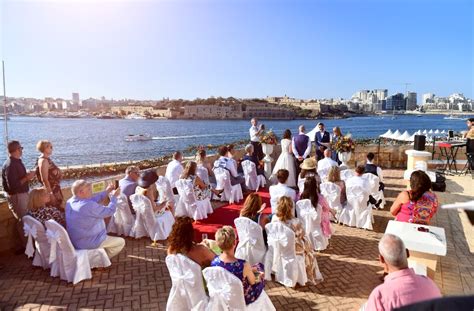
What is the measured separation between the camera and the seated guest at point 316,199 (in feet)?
17.7

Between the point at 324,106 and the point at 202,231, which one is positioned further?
the point at 324,106

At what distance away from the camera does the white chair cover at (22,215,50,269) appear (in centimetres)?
458

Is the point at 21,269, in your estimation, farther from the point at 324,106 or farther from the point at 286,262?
the point at 324,106

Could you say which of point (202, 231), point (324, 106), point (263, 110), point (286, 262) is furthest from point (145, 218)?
point (324, 106)

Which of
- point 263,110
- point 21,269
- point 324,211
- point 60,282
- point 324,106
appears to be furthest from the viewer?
point 324,106

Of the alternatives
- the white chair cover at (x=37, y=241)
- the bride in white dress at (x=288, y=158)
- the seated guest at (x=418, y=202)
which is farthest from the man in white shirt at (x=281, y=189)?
Result: the bride in white dress at (x=288, y=158)

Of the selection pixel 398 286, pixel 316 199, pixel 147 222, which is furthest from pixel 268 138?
pixel 398 286

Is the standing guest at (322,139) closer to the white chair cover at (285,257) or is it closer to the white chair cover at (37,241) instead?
the white chair cover at (285,257)

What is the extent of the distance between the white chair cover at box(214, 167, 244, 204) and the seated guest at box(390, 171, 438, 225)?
4.49 meters

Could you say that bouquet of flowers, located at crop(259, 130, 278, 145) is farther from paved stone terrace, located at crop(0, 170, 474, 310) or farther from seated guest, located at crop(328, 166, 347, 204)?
paved stone terrace, located at crop(0, 170, 474, 310)

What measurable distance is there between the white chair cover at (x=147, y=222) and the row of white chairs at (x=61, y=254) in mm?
1213

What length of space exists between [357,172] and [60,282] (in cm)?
517

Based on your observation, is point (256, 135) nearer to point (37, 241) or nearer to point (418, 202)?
point (418, 202)

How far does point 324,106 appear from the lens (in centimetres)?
14612
